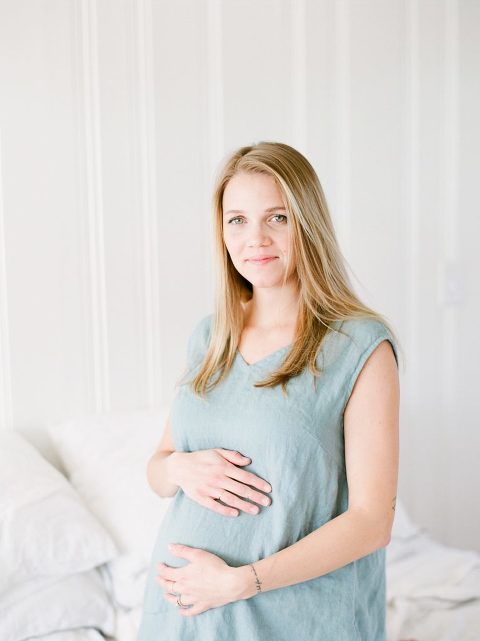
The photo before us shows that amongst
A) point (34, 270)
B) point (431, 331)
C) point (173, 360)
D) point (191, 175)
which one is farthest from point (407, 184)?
point (34, 270)

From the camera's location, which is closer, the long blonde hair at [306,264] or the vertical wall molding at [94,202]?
the long blonde hair at [306,264]

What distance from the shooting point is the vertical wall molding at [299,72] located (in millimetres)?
2178

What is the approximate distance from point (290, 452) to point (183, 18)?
4.44 feet

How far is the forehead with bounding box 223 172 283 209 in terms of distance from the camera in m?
1.29

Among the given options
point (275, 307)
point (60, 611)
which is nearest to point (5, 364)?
point (60, 611)

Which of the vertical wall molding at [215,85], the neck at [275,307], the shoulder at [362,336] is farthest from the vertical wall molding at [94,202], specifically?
the shoulder at [362,336]

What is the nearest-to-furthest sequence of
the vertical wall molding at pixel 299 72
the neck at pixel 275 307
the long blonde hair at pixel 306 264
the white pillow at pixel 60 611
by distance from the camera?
1. the long blonde hair at pixel 306 264
2. the neck at pixel 275 307
3. the white pillow at pixel 60 611
4. the vertical wall molding at pixel 299 72

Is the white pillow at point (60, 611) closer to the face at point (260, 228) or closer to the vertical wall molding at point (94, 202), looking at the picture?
the vertical wall molding at point (94, 202)

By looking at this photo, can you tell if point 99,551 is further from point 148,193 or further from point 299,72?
point 299,72

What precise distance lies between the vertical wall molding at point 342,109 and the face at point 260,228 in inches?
39.6

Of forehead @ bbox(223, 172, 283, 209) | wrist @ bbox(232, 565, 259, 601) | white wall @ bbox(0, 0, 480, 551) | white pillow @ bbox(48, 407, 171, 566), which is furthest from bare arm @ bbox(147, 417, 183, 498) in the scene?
white wall @ bbox(0, 0, 480, 551)

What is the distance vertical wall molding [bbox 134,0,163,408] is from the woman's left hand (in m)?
0.86

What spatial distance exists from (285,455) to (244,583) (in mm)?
202

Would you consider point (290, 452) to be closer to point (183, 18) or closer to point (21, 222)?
point (21, 222)
